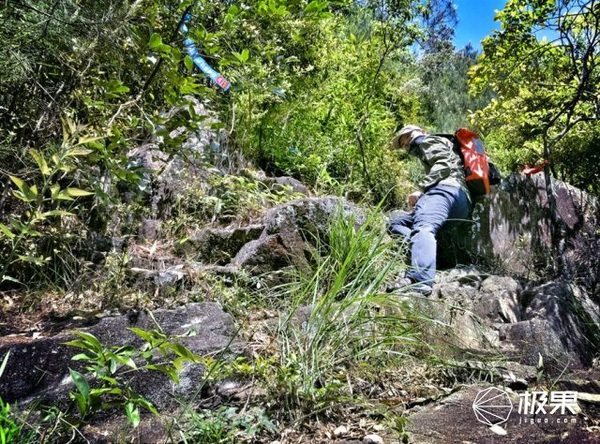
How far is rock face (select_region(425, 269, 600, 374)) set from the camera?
121 inches

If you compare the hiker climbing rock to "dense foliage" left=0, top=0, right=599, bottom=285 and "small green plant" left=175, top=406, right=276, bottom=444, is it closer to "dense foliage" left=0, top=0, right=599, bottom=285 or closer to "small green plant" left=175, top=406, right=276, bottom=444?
"dense foliage" left=0, top=0, right=599, bottom=285

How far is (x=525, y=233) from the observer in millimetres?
5082

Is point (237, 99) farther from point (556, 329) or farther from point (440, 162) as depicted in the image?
point (556, 329)

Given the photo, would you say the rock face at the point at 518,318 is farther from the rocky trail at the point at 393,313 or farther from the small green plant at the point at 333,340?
the small green plant at the point at 333,340

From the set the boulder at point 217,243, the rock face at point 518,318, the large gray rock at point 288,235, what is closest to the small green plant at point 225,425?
the rock face at point 518,318

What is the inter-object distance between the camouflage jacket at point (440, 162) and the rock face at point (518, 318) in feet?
2.52

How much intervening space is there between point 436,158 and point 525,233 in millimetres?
1298

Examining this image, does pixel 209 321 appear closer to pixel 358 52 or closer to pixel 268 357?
pixel 268 357

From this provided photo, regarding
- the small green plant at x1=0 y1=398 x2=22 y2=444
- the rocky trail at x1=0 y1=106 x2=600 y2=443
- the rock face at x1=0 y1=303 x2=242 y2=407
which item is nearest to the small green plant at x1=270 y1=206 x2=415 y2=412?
the rocky trail at x1=0 y1=106 x2=600 y2=443

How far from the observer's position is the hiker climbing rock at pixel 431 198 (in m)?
3.94

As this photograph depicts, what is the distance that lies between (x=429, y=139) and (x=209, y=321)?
2.83 meters

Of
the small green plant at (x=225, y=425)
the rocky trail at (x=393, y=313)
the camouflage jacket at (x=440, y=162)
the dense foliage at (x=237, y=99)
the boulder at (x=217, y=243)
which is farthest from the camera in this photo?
the camouflage jacket at (x=440, y=162)

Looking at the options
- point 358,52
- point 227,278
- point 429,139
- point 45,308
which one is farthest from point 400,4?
point 45,308

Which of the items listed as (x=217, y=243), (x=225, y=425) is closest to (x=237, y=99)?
(x=217, y=243)
